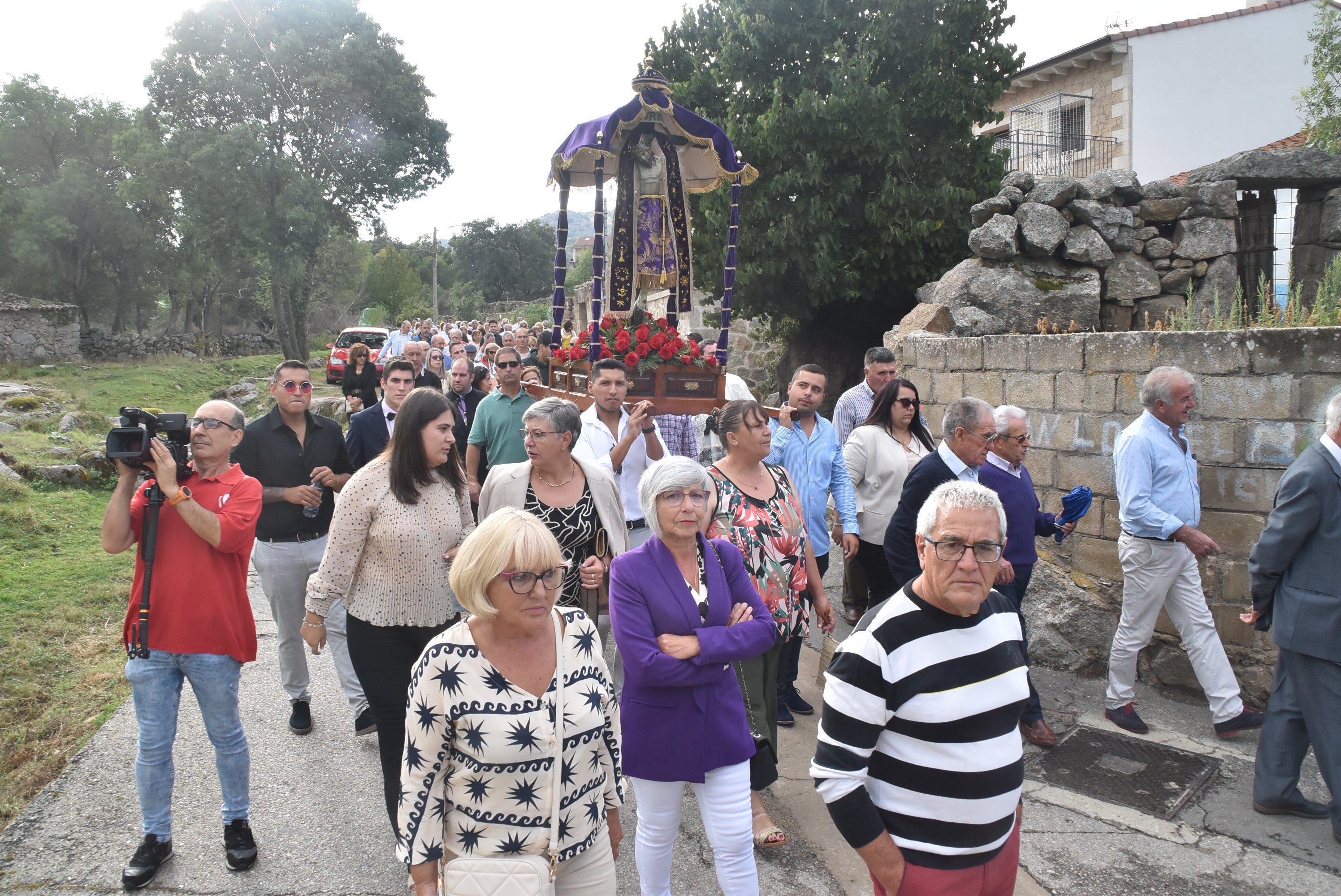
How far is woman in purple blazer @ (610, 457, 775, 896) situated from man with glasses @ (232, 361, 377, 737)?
237 cm

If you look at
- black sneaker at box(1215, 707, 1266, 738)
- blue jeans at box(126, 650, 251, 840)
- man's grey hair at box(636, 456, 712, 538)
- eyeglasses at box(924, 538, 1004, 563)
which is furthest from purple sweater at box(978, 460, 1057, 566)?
blue jeans at box(126, 650, 251, 840)

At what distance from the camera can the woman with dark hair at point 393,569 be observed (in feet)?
11.1

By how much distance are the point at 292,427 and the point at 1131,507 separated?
479 cm

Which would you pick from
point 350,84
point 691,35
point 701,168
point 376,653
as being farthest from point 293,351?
point 376,653

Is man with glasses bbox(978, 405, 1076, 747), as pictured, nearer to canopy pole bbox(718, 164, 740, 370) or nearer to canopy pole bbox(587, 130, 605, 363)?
canopy pole bbox(718, 164, 740, 370)

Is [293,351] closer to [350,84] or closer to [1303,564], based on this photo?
[350,84]

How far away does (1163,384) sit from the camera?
477 cm

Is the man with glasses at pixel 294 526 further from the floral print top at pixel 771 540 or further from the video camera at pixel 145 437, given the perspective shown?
the floral print top at pixel 771 540

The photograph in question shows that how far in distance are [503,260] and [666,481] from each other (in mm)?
66053

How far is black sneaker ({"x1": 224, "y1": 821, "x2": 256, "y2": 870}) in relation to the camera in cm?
349

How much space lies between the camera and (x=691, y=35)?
13.9m

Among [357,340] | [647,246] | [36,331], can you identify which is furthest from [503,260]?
[647,246]

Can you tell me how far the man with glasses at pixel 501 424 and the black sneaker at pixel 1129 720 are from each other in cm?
396

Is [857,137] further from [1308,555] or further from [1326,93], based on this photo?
[1308,555]
